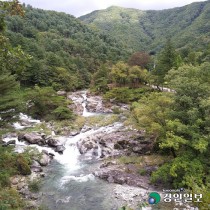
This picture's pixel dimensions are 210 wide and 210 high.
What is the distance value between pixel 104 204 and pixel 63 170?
723 cm

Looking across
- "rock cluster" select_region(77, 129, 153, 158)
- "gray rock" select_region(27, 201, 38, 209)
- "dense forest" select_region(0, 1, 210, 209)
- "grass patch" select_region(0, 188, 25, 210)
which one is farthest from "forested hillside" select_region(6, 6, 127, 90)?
"rock cluster" select_region(77, 129, 153, 158)

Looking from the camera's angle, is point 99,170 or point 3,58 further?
point 99,170

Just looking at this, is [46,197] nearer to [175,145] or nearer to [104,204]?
[104,204]

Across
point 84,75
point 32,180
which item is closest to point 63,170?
point 32,180

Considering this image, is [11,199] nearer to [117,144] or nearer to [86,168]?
[86,168]

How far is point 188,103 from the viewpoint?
19.0 meters

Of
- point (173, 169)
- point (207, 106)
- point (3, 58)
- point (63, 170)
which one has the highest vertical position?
point (3, 58)

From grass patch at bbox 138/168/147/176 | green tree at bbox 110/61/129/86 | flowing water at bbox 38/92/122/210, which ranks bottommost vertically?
flowing water at bbox 38/92/122/210

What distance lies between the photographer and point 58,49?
290 ft

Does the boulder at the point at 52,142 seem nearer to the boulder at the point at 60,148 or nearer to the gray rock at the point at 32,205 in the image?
the boulder at the point at 60,148

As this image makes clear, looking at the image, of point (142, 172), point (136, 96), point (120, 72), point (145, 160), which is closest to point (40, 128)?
point (145, 160)

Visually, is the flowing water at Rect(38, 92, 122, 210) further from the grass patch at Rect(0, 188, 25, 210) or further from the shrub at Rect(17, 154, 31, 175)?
the shrub at Rect(17, 154, 31, 175)

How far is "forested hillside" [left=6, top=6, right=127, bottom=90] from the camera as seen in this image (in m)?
54.5

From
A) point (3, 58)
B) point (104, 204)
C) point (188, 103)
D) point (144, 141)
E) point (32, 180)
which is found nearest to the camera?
point (3, 58)
